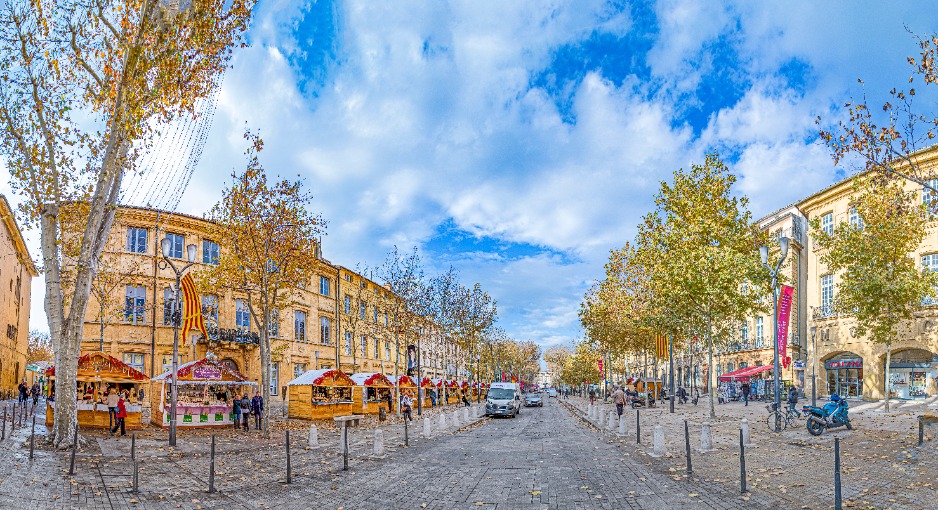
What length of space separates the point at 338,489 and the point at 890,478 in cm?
1004

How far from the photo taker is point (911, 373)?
39062 mm

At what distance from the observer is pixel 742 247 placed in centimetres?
2919

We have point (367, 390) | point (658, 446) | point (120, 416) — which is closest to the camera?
point (658, 446)

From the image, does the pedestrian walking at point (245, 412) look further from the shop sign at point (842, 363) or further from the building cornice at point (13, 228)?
the shop sign at point (842, 363)

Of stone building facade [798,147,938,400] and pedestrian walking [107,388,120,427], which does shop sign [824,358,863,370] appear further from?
pedestrian walking [107,388,120,427]

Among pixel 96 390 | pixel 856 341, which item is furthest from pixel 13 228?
pixel 856 341

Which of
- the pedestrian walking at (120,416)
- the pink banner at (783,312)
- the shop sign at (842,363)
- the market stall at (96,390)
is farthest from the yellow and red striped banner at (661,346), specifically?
the pedestrian walking at (120,416)

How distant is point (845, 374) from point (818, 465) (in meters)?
35.3

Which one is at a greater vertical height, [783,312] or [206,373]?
[783,312]

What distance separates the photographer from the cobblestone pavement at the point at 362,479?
10.9m

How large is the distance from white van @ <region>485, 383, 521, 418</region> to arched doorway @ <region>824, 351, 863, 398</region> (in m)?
21.6

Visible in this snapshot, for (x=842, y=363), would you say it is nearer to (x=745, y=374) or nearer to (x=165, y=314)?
(x=745, y=374)

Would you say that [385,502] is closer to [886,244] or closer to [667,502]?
[667,502]

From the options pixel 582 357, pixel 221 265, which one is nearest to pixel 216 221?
pixel 221 265
